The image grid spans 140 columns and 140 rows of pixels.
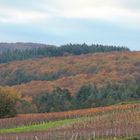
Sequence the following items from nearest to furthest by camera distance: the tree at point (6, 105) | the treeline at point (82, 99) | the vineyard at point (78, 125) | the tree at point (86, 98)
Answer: the vineyard at point (78, 125), the tree at point (6, 105), the treeline at point (82, 99), the tree at point (86, 98)

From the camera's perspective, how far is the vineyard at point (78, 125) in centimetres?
4256

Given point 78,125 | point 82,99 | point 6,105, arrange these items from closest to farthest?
point 78,125 < point 6,105 < point 82,99

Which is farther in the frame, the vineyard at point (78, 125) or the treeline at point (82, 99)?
the treeline at point (82, 99)

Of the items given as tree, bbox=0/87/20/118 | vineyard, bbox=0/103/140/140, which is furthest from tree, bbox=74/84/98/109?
vineyard, bbox=0/103/140/140

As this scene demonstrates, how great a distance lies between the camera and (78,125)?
199 ft

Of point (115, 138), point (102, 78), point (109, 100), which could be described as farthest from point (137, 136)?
point (102, 78)

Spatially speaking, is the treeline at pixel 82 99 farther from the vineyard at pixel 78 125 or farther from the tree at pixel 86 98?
the vineyard at pixel 78 125

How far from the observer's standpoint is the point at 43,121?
73.3 meters

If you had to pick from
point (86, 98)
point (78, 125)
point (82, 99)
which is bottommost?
point (82, 99)

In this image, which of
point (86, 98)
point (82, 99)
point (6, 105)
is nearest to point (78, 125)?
point (6, 105)

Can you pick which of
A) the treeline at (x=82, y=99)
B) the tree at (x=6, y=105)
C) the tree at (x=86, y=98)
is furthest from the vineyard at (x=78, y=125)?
the tree at (x=86, y=98)

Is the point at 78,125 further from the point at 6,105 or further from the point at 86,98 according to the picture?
the point at 86,98

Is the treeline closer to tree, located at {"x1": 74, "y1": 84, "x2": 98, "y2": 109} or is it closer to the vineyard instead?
tree, located at {"x1": 74, "y1": 84, "x2": 98, "y2": 109}

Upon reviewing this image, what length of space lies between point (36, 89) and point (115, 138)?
5167 inches
